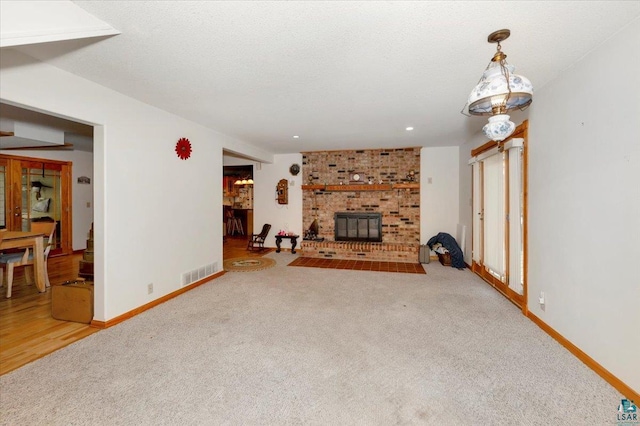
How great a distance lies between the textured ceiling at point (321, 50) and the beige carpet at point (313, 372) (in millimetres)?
2319

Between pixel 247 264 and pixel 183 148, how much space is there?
97.5 inches

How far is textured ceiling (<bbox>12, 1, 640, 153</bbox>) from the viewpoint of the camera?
61.9 inches

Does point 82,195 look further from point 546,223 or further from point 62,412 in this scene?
point 546,223

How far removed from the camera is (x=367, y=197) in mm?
6168

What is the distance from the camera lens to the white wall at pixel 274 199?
659cm

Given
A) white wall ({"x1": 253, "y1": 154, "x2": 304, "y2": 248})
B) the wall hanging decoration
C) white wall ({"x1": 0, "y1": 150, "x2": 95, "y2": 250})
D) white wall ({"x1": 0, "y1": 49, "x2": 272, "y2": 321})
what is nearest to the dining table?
white wall ({"x1": 0, "y1": 49, "x2": 272, "y2": 321})

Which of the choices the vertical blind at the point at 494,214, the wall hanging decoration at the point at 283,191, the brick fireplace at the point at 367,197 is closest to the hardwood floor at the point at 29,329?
the brick fireplace at the point at 367,197

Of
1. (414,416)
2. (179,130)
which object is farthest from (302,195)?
(414,416)

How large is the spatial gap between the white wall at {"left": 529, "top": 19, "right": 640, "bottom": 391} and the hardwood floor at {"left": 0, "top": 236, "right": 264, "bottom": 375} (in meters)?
4.22

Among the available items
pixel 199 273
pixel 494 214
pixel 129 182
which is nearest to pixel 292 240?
pixel 199 273

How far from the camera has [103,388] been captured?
182 cm

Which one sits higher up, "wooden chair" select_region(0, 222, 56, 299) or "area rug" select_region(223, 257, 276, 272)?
"wooden chair" select_region(0, 222, 56, 299)

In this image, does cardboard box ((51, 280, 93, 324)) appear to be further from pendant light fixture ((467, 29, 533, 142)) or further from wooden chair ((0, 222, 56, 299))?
pendant light fixture ((467, 29, 533, 142))

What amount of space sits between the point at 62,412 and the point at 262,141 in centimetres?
435
